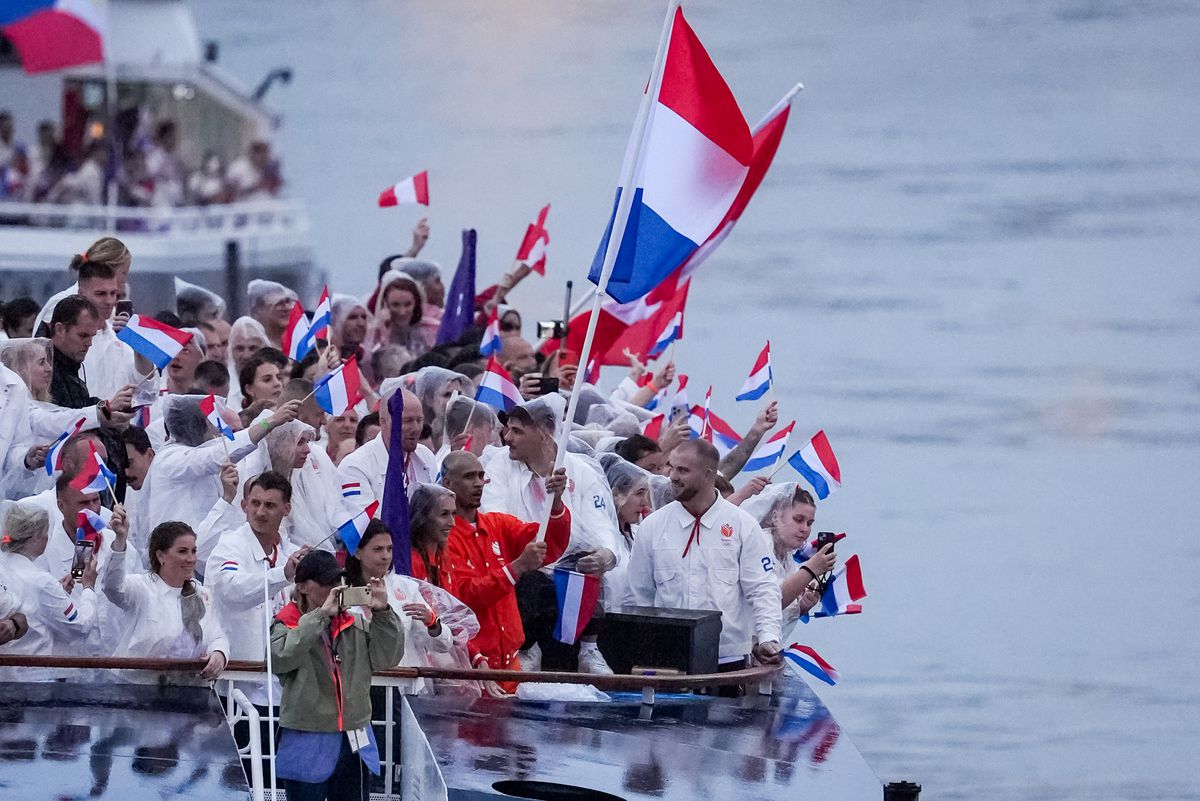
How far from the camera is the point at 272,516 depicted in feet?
23.8

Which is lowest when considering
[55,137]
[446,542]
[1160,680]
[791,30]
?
[1160,680]

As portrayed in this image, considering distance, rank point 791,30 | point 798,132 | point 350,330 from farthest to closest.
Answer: point 791,30, point 798,132, point 350,330

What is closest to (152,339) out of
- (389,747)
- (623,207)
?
(623,207)

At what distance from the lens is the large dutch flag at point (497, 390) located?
30.7 feet

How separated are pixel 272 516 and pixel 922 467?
17698mm

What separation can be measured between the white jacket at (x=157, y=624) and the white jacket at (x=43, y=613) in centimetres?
14

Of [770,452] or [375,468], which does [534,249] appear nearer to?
[770,452]

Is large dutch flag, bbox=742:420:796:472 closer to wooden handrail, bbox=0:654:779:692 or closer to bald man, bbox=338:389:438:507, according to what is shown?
bald man, bbox=338:389:438:507

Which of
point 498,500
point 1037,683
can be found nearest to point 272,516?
point 498,500

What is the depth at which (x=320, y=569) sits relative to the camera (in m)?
6.58

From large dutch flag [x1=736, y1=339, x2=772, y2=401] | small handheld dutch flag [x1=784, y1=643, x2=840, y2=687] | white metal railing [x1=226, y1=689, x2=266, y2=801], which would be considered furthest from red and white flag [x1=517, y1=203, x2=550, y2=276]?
white metal railing [x1=226, y1=689, x2=266, y2=801]

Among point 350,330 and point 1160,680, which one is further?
point 1160,680

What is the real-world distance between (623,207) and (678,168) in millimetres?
470

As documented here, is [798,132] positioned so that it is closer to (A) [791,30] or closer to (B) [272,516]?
(A) [791,30]
